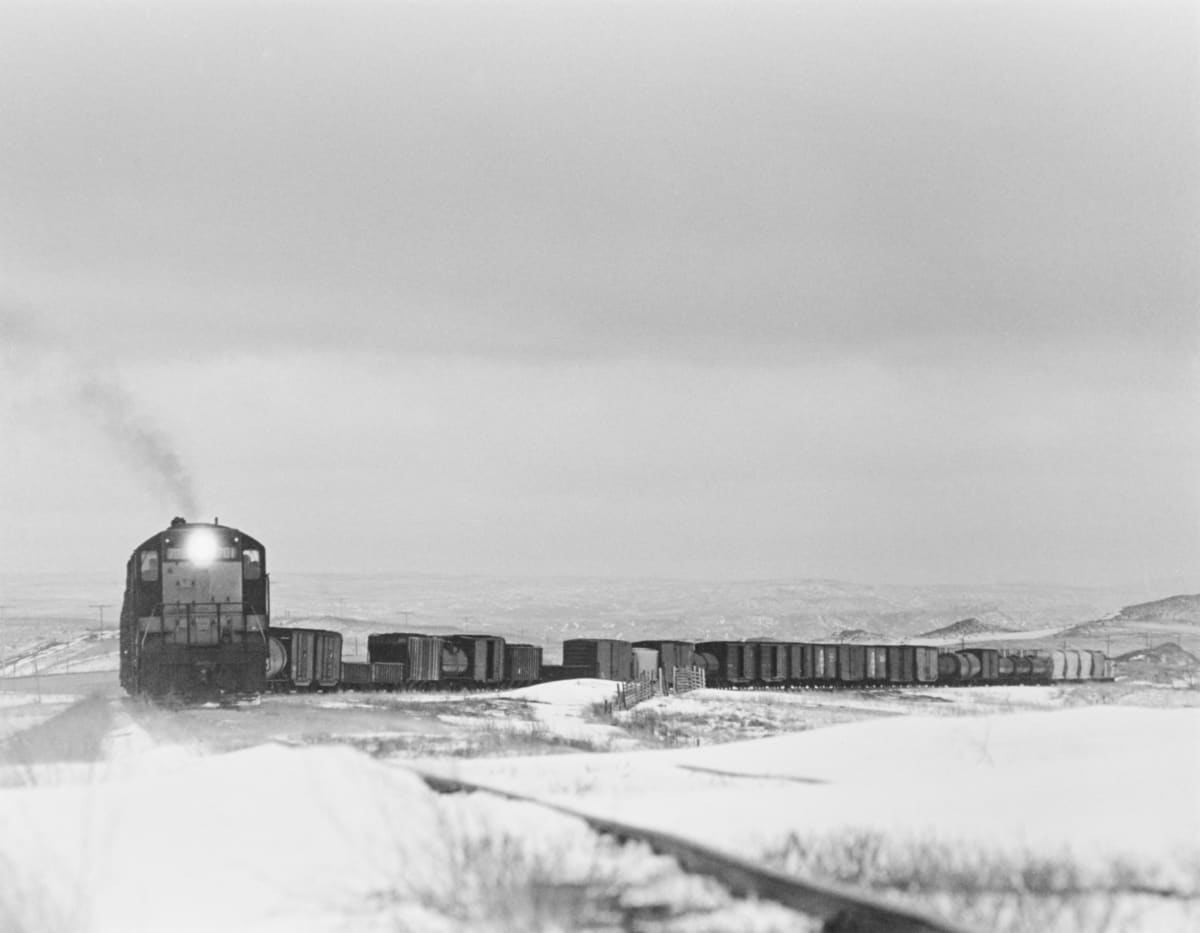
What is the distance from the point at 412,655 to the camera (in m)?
44.0

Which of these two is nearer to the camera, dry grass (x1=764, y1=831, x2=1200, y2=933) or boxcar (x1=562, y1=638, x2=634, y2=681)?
dry grass (x1=764, y1=831, x2=1200, y2=933)

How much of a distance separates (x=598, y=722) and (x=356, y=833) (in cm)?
1821

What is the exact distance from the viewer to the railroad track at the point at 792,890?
6.40 metres

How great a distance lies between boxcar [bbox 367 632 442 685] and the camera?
144 feet

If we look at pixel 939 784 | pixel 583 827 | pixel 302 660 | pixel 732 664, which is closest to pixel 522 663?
pixel 732 664

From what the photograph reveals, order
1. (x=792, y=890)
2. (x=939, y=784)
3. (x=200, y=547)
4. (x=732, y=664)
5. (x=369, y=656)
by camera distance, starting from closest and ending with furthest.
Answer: (x=792, y=890), (x=939, y=784), (x=200, y=547), (x=369, y=656), (x=732, y=664)

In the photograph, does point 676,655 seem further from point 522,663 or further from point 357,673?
point 357,673

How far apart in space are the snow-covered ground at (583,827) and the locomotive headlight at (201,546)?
523 inches

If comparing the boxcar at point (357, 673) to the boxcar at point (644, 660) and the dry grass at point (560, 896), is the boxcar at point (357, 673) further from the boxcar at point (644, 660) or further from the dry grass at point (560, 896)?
the dry grass at point (560, 896)

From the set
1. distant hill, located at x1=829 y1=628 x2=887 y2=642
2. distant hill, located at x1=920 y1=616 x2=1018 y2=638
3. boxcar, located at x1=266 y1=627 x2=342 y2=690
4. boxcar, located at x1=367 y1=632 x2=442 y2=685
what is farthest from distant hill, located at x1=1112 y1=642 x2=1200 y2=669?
boxcar, located at x1=266 y1=627 x2=342 y2=690

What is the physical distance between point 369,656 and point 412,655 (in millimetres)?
1500

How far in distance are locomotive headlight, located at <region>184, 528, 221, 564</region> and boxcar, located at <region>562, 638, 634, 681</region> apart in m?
19.6

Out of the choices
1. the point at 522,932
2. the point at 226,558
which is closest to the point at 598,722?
the point at 226,558

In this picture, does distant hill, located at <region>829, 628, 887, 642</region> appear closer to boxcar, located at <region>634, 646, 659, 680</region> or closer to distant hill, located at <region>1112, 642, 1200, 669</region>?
distant hill, located at <region>1112, 642, 1200, 669</region>
